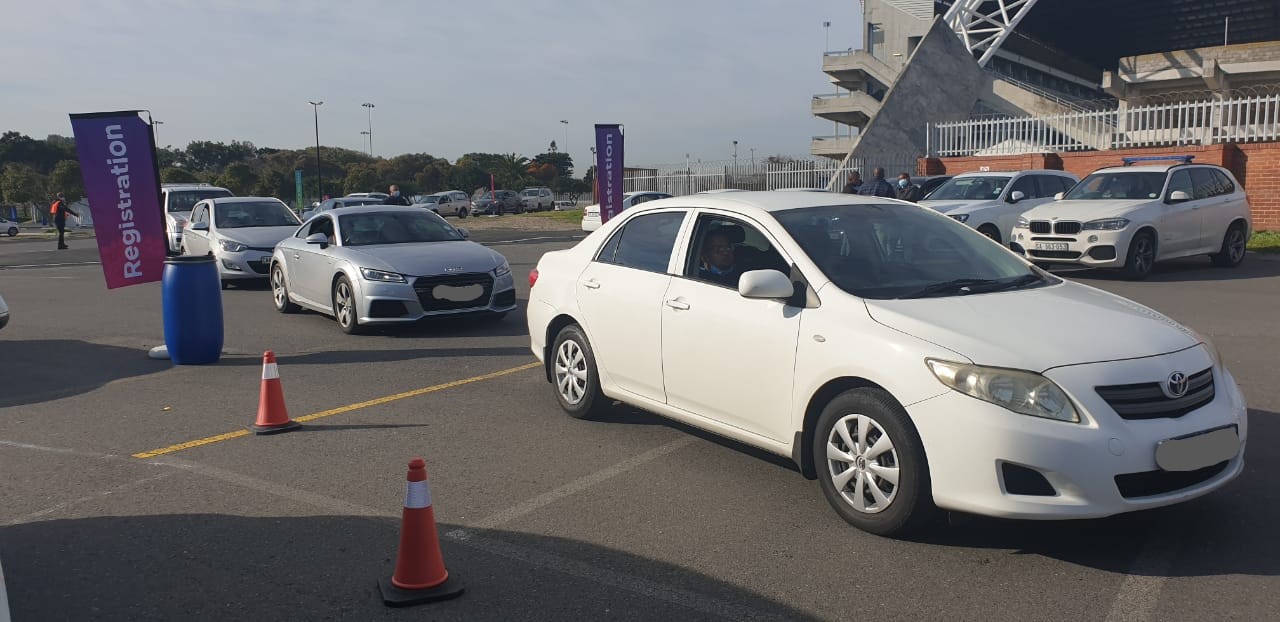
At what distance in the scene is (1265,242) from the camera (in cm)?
1939

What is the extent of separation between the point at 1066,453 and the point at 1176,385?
25.9 inches

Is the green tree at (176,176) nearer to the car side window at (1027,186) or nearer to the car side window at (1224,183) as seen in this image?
the car side window at (1027,186)

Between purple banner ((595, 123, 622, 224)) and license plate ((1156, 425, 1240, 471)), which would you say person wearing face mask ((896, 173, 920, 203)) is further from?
license plate ((1156, 425, 1240, 471))

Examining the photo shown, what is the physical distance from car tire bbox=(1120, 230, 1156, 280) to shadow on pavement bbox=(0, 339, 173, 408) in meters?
12.6

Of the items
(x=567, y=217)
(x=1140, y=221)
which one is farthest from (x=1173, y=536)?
(x=567, y=217)

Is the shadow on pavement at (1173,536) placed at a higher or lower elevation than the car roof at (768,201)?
lower

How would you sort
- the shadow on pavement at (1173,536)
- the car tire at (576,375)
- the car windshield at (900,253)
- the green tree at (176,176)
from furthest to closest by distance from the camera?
the green tree at (176,176) < the car tire at (576,375) < the car windshield at (900,253) < the shadow on pavement at (1173,536)

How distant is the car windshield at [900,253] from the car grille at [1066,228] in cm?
969

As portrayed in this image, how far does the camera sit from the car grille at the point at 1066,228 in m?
14.7

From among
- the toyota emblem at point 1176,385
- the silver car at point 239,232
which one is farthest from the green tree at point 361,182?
the toyota emblem at point 1176,385

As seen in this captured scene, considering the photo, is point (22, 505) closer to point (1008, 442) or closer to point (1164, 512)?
point (1008, 442)

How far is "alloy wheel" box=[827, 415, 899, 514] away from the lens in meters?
4.53

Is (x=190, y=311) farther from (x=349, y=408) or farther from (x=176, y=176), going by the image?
(x=176, y=176)

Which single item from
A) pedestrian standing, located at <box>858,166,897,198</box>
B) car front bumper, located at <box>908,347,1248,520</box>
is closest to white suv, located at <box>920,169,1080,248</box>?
pedestrian standing, located at <box>858,166,897,198</box>
